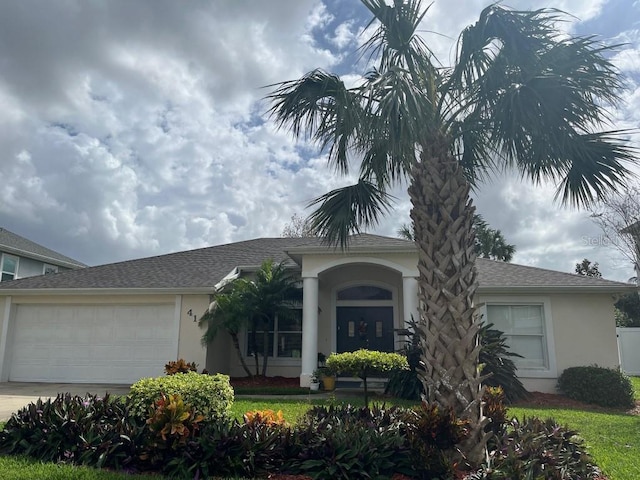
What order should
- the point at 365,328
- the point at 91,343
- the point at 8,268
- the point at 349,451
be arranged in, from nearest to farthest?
the point at 349,451 → the point at 91,343 → the point at 365,328 → the point at 8,268

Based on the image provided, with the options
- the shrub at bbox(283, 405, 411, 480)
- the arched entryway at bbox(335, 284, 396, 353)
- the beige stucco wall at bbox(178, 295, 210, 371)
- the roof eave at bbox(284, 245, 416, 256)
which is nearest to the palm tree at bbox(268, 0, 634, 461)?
the shrub at bbox(283, 405, 411, 480)

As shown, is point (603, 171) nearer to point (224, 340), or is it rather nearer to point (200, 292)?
point (200, 292)

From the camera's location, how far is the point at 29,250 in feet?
69.0

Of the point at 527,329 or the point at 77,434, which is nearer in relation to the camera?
the point at 77,434

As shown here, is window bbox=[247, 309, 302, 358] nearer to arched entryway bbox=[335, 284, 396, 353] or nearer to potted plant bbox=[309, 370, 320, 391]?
arched entryway bbox=[335, 284, 396, 353]

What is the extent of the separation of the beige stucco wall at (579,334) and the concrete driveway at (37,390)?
12.1 metres

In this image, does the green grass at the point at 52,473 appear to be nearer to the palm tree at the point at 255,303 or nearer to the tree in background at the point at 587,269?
the palm tree at the point at 255,303

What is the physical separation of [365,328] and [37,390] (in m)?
9.85

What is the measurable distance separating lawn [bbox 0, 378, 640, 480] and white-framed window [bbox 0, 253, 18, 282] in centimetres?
1529

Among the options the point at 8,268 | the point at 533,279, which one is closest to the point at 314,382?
the point at 533,279

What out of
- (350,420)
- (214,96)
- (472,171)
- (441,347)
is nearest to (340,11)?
(214,96)

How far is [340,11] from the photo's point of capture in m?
8.29

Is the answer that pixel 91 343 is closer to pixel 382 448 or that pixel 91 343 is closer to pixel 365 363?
pixel 365 363

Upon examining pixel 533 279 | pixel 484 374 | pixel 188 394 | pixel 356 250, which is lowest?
pixel 484 374
